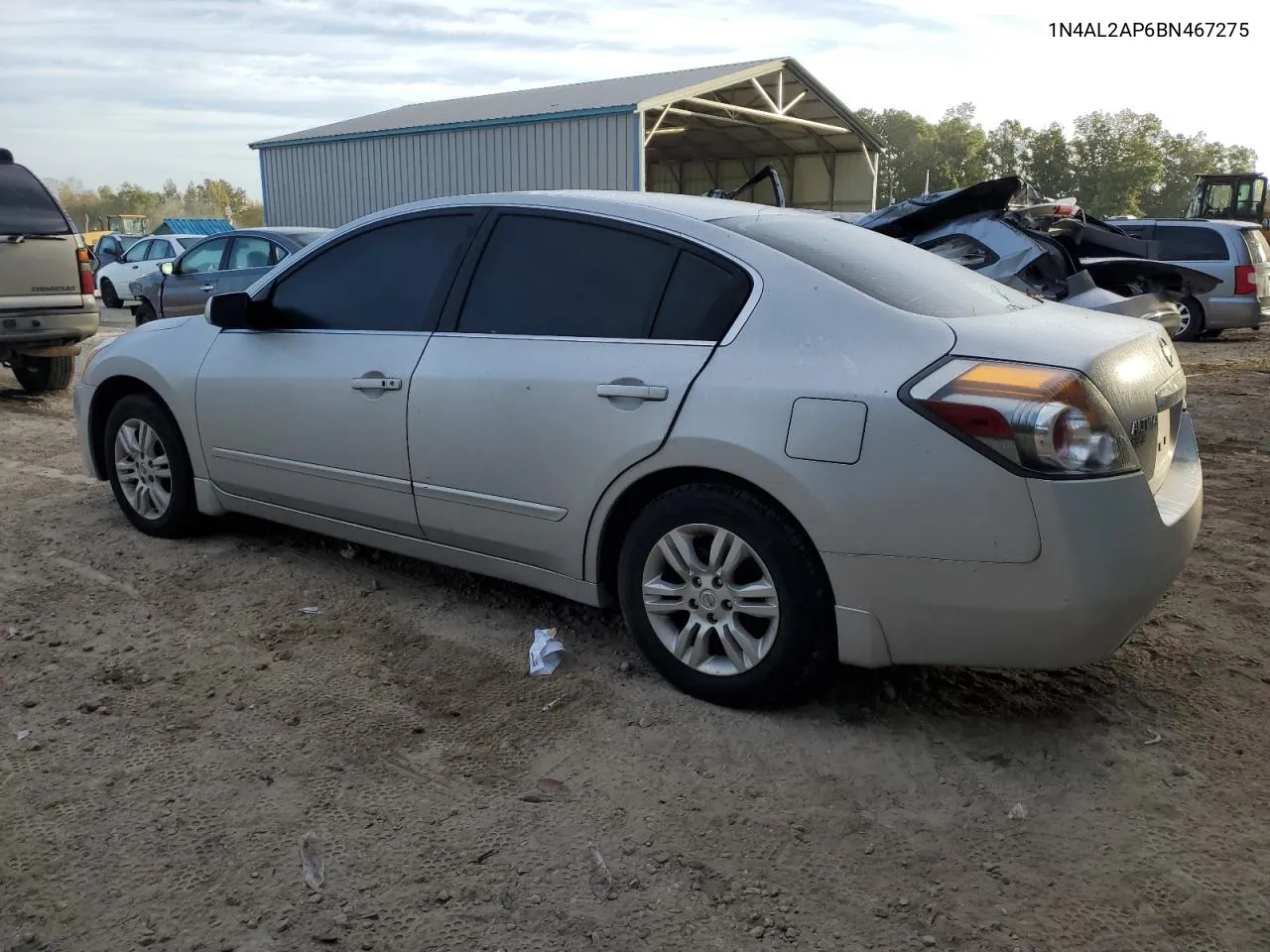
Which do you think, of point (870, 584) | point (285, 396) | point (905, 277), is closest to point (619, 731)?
point (870, 584)

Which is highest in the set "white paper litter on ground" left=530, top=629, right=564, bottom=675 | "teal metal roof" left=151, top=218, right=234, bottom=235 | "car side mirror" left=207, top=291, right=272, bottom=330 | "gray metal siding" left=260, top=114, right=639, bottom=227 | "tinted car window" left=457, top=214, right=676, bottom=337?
"gray metal siding" left=260, top=114, right=639, bottom=227

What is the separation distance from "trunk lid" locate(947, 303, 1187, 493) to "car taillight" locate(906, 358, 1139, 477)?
6 cm

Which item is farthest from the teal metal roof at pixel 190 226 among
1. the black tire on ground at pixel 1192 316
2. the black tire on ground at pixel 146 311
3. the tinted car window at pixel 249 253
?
the black tire on ground at pixel 1192 316

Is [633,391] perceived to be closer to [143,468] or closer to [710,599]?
[710,599]

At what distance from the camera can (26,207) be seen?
8961 mm

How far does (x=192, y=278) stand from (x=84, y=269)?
2.98 metres

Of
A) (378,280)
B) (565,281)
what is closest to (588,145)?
(378,280)

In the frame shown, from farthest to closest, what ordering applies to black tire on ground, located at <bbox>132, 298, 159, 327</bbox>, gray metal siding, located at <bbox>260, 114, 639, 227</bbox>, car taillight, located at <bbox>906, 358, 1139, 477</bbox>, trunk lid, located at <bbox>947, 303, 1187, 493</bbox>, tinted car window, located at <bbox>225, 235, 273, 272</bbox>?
gray metal siding, located at <bbox>260, 114, 639, 227</bbox> → black tire on ground, located at <bbox>132, 298, 159, 327</bbox> → tinted car window, located at <bbox>225, 235, 273, 272</bbox> → trunk lid, located at <bbox>947, 303, 1187, 493</bbox> → car taillight, located at <bbox>906, 358, 1139, 477</bbox>

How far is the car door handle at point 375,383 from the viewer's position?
385cm

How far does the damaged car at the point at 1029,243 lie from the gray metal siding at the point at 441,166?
11.3 meters

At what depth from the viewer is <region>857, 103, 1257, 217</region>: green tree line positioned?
69.0 meters

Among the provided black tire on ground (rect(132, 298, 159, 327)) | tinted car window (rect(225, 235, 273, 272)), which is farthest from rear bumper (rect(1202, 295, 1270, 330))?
black tire on ground (rect(132, 298, 159, 327))

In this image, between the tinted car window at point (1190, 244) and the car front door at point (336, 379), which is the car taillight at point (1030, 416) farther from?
the tinted car window at point (1190, 244)

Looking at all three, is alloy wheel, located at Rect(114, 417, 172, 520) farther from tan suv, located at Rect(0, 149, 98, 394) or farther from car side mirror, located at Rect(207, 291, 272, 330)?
tan suv, located at Rect(0, 149, 98, 394)
